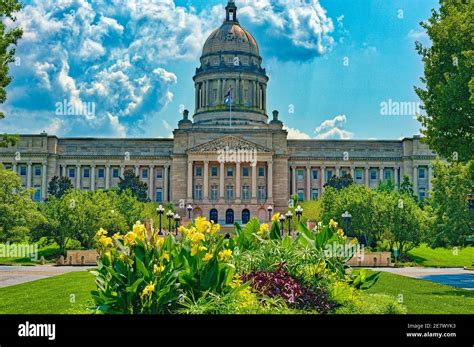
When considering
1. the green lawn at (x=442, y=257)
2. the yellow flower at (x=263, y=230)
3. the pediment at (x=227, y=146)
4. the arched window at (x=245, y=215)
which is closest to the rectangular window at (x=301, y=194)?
the pediment at (x=227, y=146)

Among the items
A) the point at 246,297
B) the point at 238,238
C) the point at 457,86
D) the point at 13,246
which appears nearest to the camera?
the point at 246,297

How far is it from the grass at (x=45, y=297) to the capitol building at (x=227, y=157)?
224ft

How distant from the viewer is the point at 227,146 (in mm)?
96188

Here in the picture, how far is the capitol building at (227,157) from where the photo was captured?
96.4 m

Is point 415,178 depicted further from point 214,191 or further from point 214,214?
point 214,214

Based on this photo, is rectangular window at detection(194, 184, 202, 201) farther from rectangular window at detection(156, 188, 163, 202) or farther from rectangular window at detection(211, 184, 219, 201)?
rectangular window at detection(156, 188, 163, 202)

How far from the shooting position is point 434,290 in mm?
22344

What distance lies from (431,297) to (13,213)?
29.0 metres

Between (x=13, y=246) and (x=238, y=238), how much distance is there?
103ft

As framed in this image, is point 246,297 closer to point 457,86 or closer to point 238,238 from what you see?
point 238,238

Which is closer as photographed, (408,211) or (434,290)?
(434,290)
